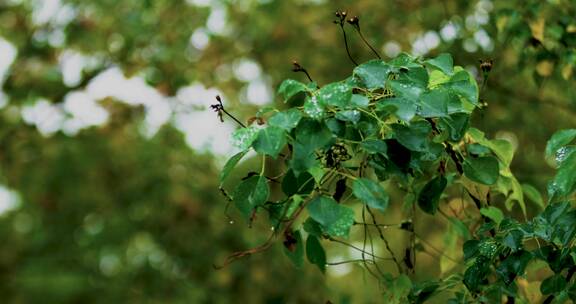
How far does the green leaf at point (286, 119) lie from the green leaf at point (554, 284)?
65 cm

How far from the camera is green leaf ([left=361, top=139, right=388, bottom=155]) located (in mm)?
1396

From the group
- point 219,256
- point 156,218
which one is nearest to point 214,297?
point 219,256

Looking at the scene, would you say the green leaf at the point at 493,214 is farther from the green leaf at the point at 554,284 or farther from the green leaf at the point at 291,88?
the green leaf at the point at 291,88

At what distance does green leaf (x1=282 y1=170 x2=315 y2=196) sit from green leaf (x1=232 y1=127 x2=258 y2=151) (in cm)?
A: 18

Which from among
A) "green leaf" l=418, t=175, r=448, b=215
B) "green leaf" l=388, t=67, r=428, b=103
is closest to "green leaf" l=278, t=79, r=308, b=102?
"green leaf" l=388, t=67, r=428, b=103

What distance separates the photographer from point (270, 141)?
1.32m

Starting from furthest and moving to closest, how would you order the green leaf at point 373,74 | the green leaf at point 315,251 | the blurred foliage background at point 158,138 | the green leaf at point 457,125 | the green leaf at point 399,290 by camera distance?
the blurred foliage background at point 158,138 → the green leaf at point 399,290 → the green leaf at point 315,251 → the green leaf at point 457,125 → the green leaf at point 373,74

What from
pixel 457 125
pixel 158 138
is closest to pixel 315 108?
pixel 457 125

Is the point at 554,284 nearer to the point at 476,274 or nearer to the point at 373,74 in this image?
the point at 476,274

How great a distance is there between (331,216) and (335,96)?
0.22 m

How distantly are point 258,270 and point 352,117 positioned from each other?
4619mm

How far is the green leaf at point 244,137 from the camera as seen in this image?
133 centimetres

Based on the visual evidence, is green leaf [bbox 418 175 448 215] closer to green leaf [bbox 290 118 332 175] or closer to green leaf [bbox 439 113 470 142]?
green leaf [bbox 439 113 470 142]

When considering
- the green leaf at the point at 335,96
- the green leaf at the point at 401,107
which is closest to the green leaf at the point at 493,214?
the green leaf at the point at 401,107
